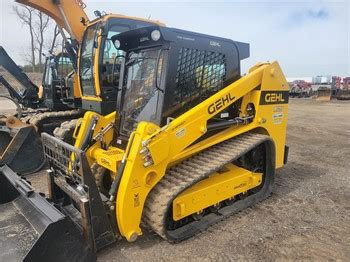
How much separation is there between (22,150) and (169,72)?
3611 millimetres

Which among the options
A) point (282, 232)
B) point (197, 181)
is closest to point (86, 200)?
point (197, 181)

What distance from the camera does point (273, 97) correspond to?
4.57 meters

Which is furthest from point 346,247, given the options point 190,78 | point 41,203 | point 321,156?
point 321,156

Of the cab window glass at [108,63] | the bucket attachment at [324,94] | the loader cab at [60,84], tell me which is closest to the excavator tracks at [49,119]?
the loader cab at [60,84]

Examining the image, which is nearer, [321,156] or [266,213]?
[266,213]

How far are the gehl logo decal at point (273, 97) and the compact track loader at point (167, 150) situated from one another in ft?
0.05

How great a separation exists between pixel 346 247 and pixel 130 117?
2769 millimetres

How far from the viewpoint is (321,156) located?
7.25m

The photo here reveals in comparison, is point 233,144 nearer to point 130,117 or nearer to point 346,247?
point 130,117

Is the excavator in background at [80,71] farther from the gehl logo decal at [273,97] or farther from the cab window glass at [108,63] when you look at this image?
the gehl logo decal at [273,97]

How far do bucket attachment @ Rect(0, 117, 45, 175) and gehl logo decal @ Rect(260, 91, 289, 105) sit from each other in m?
4.03

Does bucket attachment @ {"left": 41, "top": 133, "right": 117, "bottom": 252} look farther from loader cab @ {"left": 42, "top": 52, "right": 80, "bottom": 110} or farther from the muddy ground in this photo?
loader cab @ {"left": 42, "top": 52, "right": 80, "bottom": 110}

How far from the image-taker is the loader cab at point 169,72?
3645 mm

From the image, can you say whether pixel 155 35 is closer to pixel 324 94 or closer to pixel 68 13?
pixel 68 13
